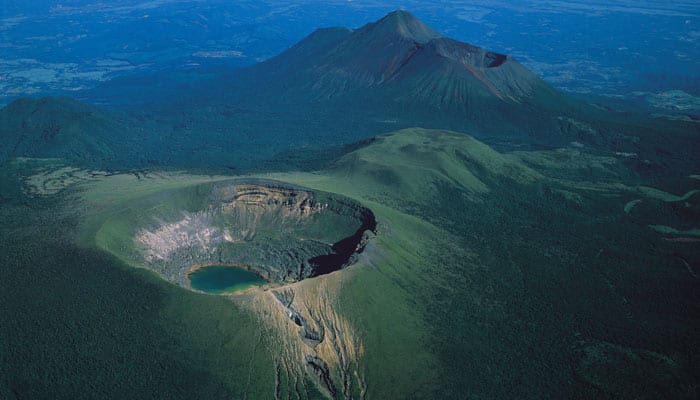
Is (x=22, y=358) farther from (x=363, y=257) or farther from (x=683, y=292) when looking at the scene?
(x=683, y=292)

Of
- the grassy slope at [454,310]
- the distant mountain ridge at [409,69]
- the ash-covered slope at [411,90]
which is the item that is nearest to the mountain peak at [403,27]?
the distant mountain ridge at [409,69]

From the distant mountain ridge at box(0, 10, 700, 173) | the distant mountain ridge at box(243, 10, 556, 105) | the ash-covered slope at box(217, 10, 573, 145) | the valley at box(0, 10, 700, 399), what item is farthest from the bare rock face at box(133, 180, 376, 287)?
the distant mountain ridge at box(243, 10, 556, 105)

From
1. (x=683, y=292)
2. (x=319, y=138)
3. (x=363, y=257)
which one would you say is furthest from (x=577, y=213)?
(x=319, y=138)

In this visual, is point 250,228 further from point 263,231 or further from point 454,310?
point 454,310

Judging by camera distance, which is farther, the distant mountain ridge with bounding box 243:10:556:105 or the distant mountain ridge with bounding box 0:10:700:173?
the distant mountain ridge with bounding box 243:10:556:105

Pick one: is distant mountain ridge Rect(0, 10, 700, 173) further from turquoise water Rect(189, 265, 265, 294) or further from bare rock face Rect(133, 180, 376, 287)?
turquoise water Rect(189, 265, 265, 294)

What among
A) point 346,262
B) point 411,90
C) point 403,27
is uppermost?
point 403,27

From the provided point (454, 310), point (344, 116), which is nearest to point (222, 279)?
point (454, 310)
